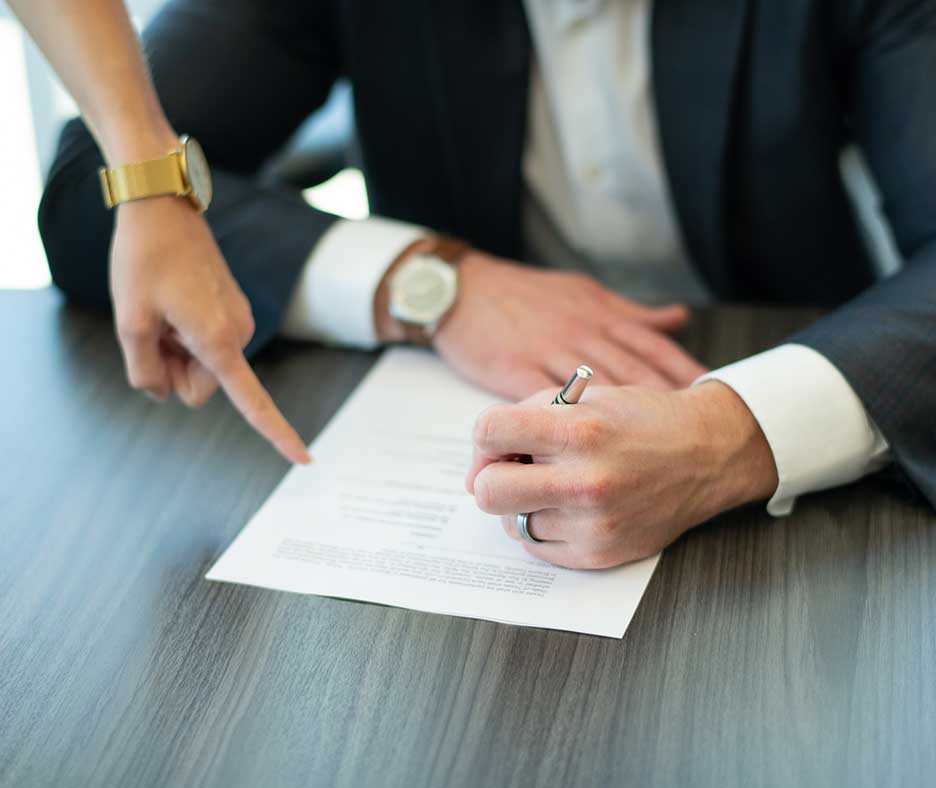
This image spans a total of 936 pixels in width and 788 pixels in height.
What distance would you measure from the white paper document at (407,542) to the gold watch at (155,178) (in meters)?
0.25

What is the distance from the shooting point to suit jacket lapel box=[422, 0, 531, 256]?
126 centimetres

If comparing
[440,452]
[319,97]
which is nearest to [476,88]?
[319,97]

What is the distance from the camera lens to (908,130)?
108cm

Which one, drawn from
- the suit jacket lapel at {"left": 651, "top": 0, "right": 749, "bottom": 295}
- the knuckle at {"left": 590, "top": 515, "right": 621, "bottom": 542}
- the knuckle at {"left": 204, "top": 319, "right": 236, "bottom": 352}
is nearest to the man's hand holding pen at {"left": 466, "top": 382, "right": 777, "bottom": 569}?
the knuckle at {"left": 590, "top": 515, "right": 621, "bottom": 542}

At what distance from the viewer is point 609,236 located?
55.8 inches

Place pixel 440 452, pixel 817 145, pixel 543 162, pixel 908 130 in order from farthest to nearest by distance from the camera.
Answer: pixel 543 162 < pixel 817 145 < pixel 908 130 < pixel 440 452

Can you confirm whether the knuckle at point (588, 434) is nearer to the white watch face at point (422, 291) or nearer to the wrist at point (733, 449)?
the wrist at point (733, 449)

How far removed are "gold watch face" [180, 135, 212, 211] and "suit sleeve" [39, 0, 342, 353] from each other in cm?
13

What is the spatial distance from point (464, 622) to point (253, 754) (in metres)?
0.16

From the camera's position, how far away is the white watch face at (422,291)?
106 centimetres

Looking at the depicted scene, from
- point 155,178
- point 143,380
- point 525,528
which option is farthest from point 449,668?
point 155,178

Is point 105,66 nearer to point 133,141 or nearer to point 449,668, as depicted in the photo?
point 133,141

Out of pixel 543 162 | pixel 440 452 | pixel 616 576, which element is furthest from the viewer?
pixel 543 162

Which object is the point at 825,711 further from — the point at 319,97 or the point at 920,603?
the point at 319,97
